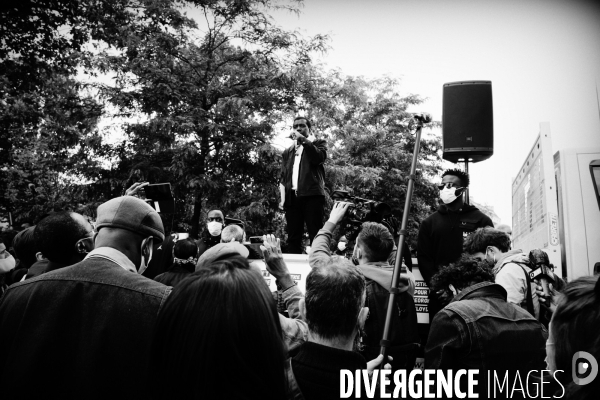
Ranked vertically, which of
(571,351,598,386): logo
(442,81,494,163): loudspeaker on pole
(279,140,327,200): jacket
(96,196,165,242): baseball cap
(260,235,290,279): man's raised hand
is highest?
(442,81,494,163): loudspeaker on pole

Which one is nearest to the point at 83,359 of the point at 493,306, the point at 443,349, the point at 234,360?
the point at 234,360

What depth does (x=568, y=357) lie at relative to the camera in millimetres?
1438

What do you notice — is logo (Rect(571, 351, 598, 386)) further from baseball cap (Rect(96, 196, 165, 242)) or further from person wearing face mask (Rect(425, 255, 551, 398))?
baseball cap (Rect(96, 196, 165, 242))

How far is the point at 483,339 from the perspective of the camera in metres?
2.53

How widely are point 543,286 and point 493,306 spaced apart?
1096 millimetres

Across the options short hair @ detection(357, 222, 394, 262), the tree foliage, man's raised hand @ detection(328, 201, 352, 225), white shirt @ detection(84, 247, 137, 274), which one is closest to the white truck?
short hair @ detection(357, 222, 394, 262)

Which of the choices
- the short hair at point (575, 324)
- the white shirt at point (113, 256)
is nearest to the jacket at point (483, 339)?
the short hair at point (575, 324)

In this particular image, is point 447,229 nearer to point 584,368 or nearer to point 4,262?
point 584,368

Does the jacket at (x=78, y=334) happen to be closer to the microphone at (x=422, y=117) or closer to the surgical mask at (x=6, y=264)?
the microphone at (x=422, y=117)

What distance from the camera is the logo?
4.09ft

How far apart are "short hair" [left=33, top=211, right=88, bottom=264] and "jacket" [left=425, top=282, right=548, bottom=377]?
2.09m

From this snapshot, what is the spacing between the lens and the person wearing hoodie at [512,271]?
3621 mm

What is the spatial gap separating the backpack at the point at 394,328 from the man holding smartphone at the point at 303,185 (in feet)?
6.95

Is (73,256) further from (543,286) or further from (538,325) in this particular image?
(543,286)
